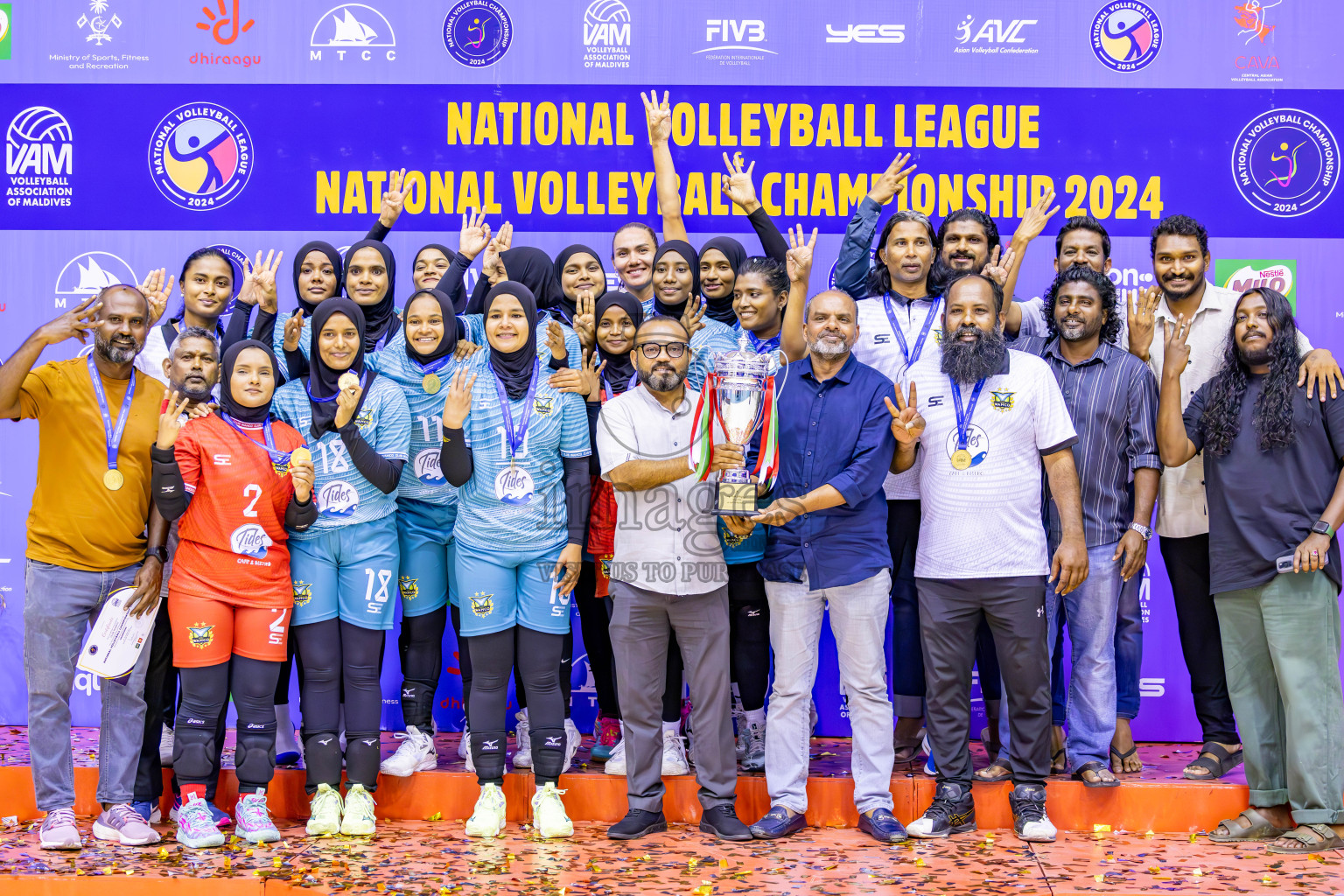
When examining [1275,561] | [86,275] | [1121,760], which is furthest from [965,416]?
[86,275]

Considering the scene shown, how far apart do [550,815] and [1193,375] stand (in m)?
2.95

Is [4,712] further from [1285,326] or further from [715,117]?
[1285,326]

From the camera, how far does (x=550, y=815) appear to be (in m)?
3.98

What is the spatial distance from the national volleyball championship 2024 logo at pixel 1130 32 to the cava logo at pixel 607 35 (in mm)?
2188

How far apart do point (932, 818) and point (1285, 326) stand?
2.11 meters

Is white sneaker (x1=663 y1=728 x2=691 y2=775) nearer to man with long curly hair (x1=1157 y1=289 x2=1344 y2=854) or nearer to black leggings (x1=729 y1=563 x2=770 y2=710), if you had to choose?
black leggings (x1=729 y1=563 x2=770 y2=710)

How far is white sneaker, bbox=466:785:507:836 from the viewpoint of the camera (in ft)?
13.0

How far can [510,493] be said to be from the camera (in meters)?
4.01

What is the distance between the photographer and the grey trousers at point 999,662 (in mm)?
3896

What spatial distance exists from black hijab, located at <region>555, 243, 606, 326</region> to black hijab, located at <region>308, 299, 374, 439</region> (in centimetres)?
93

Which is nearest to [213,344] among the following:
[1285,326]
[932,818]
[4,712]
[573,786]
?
[573,786]

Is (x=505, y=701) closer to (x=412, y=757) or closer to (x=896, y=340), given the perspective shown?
(x=412, y=757)

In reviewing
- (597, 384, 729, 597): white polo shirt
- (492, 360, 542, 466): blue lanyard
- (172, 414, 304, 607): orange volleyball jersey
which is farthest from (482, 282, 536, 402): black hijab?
(172, 414, 304, 607): orange volleyball jersey

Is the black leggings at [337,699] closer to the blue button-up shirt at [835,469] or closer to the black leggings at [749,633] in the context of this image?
the black leggings at [749,633]
